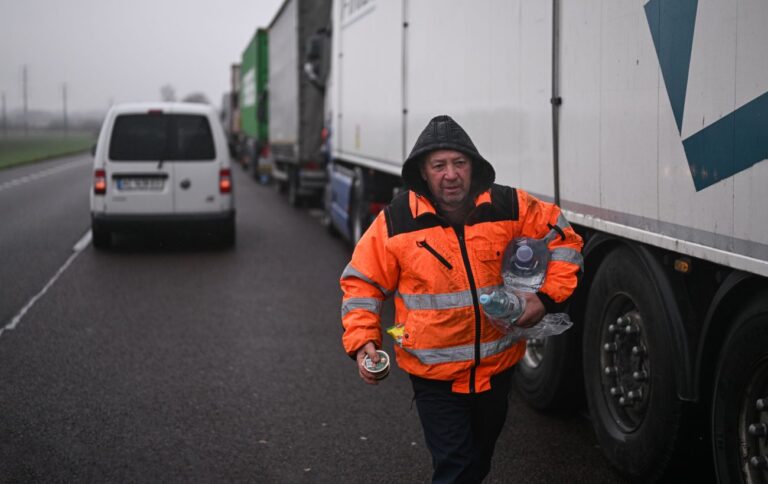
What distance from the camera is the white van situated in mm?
13742

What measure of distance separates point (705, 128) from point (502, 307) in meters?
0.97

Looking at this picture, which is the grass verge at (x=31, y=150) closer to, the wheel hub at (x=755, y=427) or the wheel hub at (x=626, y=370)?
the wheel hub at (x=626, y=370)

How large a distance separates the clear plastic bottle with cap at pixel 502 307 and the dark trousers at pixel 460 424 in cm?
26

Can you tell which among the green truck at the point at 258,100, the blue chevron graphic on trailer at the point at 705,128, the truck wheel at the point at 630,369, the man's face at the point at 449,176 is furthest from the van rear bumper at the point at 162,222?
the green truck at the point at 258,100

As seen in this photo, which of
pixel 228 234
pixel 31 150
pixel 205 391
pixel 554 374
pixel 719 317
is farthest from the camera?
pixel 31 150

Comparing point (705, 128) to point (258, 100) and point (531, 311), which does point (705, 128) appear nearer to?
point (531, 311)

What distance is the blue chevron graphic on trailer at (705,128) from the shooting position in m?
3.36

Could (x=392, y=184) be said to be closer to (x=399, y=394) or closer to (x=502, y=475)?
(x=399, y=394)

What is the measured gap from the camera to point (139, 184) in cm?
1382

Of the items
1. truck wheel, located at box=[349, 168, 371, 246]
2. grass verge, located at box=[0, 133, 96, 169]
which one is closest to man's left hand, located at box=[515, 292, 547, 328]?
truck wheel, located at box=[349, 168, 371, 246]

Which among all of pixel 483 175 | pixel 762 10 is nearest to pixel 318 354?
pixel 483 175

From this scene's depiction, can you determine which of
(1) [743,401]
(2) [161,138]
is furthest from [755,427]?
(2) [161,138]

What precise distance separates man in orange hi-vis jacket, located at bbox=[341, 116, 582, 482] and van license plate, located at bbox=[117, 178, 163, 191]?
34.6ft

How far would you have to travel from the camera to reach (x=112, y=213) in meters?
13.8
